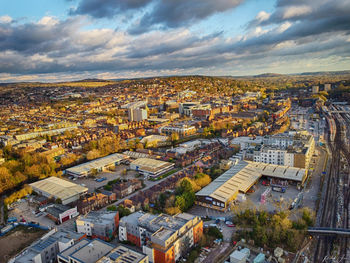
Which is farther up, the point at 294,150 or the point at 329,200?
the point at 294,150

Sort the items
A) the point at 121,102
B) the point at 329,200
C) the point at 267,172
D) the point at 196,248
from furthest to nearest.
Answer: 1. the point at 121,102
2. the point at 267,172
3. the point at 329,200
4. the point at 196,248

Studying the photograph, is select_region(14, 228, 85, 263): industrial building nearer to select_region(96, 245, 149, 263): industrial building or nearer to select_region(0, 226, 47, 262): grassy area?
select_region(0, 226, 47, 262): grassy area

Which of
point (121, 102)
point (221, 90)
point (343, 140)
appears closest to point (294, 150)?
point (343, 140)

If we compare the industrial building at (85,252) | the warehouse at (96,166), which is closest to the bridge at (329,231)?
the industrial building at (85,252)

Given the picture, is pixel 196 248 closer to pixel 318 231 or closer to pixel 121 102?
pixel 318 231

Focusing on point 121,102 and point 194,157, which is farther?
point 121,102

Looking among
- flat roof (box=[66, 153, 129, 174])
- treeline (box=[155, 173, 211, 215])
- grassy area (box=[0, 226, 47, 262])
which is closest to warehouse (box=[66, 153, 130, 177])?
flat roof (box=[66, 153, 129, 174])

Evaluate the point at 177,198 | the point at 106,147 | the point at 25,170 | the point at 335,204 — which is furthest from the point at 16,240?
the point at 335,204

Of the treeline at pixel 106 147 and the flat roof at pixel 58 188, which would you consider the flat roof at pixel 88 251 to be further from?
the treeline at pixel 106 147
